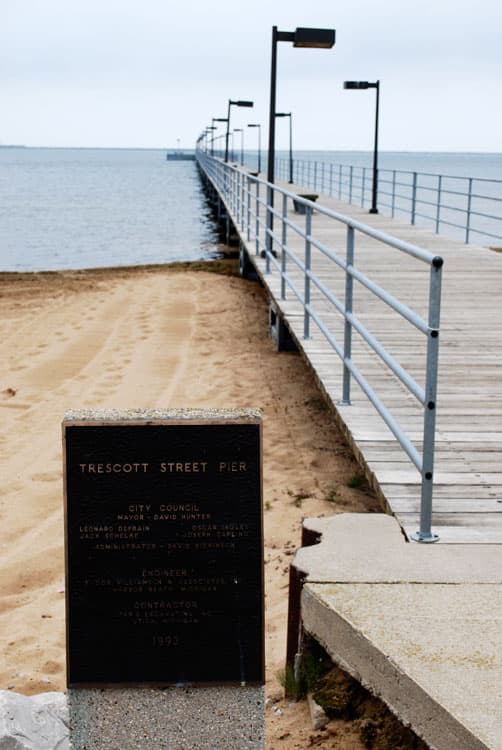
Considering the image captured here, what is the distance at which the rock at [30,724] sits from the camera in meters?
3.01

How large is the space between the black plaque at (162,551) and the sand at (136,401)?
0.65 m

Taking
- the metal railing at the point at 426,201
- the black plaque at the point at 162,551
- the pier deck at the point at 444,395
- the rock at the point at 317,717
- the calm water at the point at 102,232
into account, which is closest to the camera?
the black plaque at the point at 162,551

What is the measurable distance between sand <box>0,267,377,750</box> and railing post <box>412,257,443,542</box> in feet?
2.67

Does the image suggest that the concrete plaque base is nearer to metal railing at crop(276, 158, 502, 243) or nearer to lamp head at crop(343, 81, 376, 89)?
metal railing at crop(276, 158, 502, 243)

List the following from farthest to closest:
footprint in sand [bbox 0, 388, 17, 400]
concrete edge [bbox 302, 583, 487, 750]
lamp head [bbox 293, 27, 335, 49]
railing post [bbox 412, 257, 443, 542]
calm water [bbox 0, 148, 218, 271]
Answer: calm water [bbox 0, 148, 218, 271], lamp head [bbox 293, 27, 335, 49], footprint in sand [bbox 0, 388, 17, 400], railing post [bbox 412, 257, 443, 542], concrete edge [bbox 302, 583, 487, 750]

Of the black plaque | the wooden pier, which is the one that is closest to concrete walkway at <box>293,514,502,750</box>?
the wooden pier

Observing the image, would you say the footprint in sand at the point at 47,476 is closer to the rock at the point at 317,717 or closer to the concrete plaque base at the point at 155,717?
the rock at the point at 317,717

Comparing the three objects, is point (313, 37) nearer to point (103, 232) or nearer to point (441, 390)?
point (441, 390)

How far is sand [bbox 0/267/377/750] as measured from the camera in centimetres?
455

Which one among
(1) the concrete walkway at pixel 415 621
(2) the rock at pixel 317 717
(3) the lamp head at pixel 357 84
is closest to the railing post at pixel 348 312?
(1) the concrete walkway at pixel 415 621

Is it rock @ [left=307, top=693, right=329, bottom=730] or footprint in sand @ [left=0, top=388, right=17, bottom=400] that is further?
footprint in sand @ [left=0, top=388, right=17, bottom=400]

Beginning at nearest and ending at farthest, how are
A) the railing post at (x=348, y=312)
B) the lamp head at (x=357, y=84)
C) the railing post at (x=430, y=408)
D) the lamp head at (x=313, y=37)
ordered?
the railing post at (x=430, y=408) < the railing post at (x=348, y=312) < the lamp head at (x=313, y=37) < the lamp head at (x=357, y=84)

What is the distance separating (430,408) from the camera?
155 inches

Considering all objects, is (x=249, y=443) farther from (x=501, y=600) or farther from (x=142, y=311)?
(x=142, y=311)
